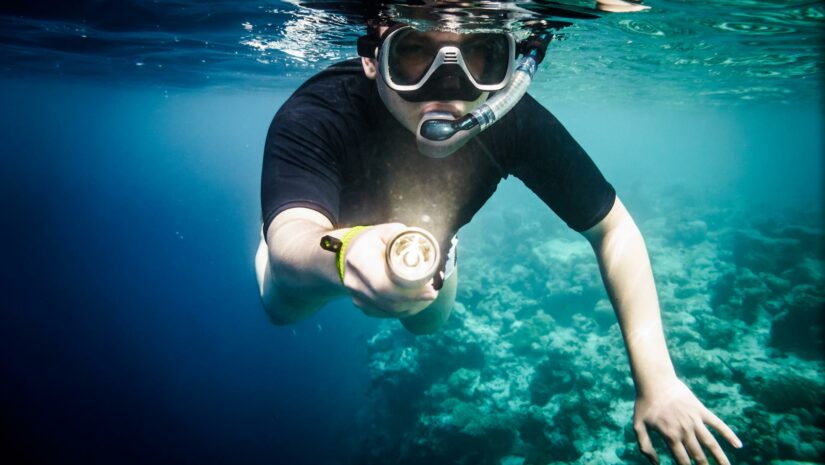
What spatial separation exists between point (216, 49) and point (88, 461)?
1601cm

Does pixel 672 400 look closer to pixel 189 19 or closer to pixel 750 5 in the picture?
pixel 750 5

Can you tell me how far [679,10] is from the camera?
310 inches

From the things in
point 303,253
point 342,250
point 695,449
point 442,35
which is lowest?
point 695,449

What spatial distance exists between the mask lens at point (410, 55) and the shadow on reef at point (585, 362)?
7579 millimetres

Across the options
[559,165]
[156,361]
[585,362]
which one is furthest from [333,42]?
[156,361]

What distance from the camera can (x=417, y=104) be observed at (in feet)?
7.42

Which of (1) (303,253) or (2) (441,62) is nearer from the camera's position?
(1) (303,253)

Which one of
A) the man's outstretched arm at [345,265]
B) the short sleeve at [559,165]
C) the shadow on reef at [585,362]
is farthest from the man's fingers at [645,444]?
the shadow on reef at [585,362]

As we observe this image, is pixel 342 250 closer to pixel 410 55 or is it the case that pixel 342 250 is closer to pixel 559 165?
pixel 410 55

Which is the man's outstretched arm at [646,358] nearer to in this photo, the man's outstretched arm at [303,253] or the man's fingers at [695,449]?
the man's fingers at [695,449]

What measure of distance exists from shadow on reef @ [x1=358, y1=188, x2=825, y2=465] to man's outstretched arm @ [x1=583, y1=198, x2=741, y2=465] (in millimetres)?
5981

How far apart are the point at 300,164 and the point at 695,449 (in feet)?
8.04

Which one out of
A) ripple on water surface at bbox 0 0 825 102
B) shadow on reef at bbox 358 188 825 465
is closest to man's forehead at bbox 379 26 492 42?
ripple on water surface at bbox 0 0 825 102

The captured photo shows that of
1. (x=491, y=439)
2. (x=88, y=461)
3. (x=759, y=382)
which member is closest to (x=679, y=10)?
(x=759, y=382)
